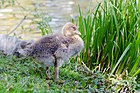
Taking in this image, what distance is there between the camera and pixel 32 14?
41.1 feet

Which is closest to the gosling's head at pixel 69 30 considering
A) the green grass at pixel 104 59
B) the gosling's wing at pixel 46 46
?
the gosling's wing at pixel 46 46

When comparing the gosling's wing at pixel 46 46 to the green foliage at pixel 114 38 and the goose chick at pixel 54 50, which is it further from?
the green foliage at pixel 114 38

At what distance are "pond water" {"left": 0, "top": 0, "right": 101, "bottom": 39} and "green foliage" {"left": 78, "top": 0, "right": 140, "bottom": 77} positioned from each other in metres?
2.68

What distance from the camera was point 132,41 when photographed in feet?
24.0

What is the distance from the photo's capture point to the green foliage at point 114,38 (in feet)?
23.8

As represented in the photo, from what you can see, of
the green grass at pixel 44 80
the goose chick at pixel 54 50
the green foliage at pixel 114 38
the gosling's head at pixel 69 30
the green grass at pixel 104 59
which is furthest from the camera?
the green foliage at pixel 114 38

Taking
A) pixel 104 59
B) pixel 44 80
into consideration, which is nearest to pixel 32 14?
pixel 104 59

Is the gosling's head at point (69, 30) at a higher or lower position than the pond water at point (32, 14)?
higher

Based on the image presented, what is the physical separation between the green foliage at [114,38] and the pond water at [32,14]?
268 centimetres

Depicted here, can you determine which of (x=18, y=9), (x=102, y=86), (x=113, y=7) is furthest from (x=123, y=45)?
(x=18, y=9)

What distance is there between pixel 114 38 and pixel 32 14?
5.37 meters

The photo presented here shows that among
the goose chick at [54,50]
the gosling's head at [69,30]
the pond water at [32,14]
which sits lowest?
the pond water at [32,14]

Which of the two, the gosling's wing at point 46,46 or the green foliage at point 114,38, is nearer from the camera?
the gosling's wing at point 46,46

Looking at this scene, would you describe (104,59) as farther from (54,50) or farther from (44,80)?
(44,80)
